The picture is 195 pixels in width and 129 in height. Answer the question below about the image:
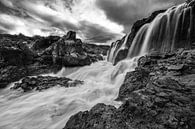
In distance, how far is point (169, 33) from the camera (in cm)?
1506

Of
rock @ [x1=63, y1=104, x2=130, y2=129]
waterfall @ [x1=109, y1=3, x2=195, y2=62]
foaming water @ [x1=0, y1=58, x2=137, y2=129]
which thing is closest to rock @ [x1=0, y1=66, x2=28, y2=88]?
foaming water @ [x1=0, y1=58, x2=137, y2=129]

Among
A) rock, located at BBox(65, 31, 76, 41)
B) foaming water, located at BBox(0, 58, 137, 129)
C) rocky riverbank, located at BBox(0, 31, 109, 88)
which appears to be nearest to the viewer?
foaming water, located at BBox(0, 58, 137, 129)

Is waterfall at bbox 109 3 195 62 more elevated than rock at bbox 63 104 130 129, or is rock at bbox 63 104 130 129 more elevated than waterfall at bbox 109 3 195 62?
waterfall at bbox 109 3 195 62

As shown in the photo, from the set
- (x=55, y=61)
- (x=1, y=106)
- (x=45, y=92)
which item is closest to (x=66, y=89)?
(x=45, y=92)

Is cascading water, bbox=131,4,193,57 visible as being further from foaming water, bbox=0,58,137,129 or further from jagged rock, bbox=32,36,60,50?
jagged rock, bbox=32,36,60,50

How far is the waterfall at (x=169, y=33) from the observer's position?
44.7 feet

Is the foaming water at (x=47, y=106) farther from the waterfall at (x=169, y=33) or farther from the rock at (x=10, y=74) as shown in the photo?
the waterfall at (x=169, y=33)

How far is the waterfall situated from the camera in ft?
44.7

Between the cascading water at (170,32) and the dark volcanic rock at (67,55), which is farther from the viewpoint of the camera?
the dark volcanic rock at (67,55)

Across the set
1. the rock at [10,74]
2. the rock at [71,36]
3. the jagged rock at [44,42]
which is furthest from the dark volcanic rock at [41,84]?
the jagged rock at [44,42]

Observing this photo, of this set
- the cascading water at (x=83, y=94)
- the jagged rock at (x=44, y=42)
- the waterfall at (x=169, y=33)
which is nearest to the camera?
the cascading water at (x=83, y=94)

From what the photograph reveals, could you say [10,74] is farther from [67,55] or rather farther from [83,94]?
[83,94]

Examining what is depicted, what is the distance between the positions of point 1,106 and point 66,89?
193 inches

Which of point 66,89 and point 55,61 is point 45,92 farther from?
point 55,61
